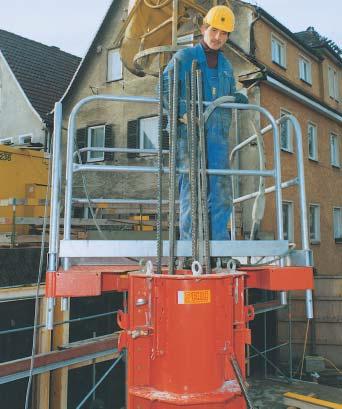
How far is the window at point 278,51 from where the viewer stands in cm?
1487

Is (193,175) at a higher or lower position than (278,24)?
lower

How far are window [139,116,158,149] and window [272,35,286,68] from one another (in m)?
4.34

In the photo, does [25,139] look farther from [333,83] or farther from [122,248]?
[122,248]

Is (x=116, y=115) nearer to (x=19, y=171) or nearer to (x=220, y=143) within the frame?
(x=19, y=171)

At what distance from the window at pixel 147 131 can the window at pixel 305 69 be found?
18.6 ft

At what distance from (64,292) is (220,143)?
1.52 metres

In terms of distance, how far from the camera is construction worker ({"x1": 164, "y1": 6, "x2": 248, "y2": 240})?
10.7 ft

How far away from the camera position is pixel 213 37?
3.22 m

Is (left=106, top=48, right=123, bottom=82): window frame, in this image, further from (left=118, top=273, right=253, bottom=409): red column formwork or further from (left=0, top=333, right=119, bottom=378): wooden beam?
(left=118, top=273, right=253, bottom=409): red column formwork

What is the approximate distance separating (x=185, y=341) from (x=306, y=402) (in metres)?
5.36

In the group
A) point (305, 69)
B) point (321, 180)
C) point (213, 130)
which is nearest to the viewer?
point (213, 130)

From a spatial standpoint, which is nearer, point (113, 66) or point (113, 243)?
point (113, 243)

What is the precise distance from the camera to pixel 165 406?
2389 millimetres

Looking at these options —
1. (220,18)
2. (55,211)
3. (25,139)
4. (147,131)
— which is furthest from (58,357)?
(25,139)
